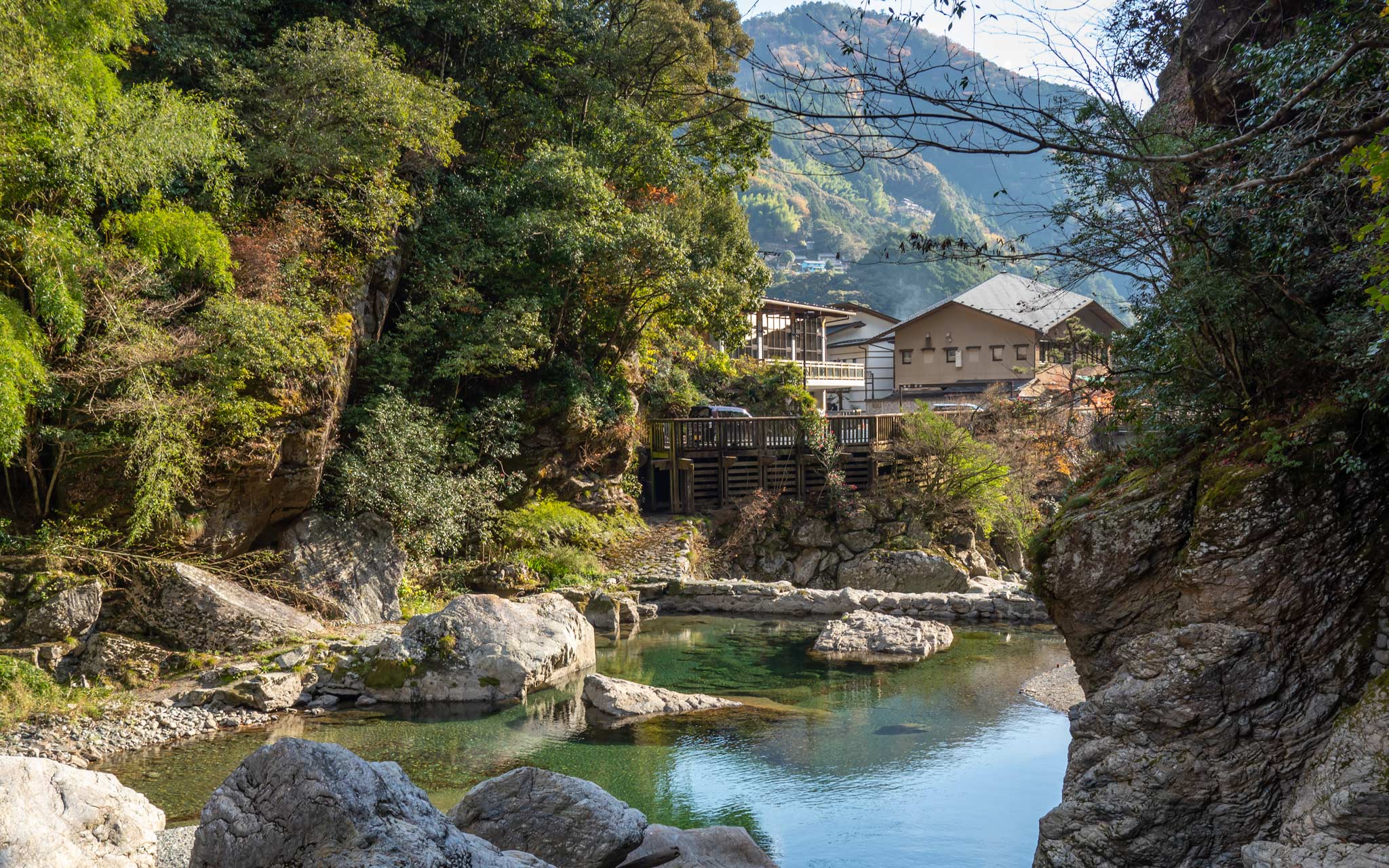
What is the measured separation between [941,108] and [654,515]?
708 inches

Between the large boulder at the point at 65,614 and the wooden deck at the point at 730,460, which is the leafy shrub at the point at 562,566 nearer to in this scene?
the wooden deck at the point at 730,460

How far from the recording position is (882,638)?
14.2 metres

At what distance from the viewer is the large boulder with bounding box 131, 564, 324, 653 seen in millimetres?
11242

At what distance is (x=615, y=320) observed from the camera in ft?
64.6

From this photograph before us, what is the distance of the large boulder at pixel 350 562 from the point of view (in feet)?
43.6

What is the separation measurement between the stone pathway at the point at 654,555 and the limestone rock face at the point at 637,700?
626cm

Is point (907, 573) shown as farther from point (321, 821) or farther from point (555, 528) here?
point (321, 821)

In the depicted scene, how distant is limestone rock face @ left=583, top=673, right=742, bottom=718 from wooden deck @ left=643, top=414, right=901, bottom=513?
10.6 metres

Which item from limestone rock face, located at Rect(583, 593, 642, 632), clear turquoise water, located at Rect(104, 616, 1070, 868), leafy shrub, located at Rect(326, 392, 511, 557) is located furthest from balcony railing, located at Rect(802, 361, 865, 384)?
clear turquoise water, located at Rect(104, 616, 1070, 868)

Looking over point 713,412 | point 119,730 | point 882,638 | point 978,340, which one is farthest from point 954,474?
point 119,730

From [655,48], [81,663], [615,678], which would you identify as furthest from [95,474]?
[655,48]

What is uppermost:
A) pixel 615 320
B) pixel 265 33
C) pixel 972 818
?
pixel 265 33

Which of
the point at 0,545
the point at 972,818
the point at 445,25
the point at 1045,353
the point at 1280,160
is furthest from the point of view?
the point at 1045,353

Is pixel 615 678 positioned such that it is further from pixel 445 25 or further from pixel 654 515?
pixel 445 25
